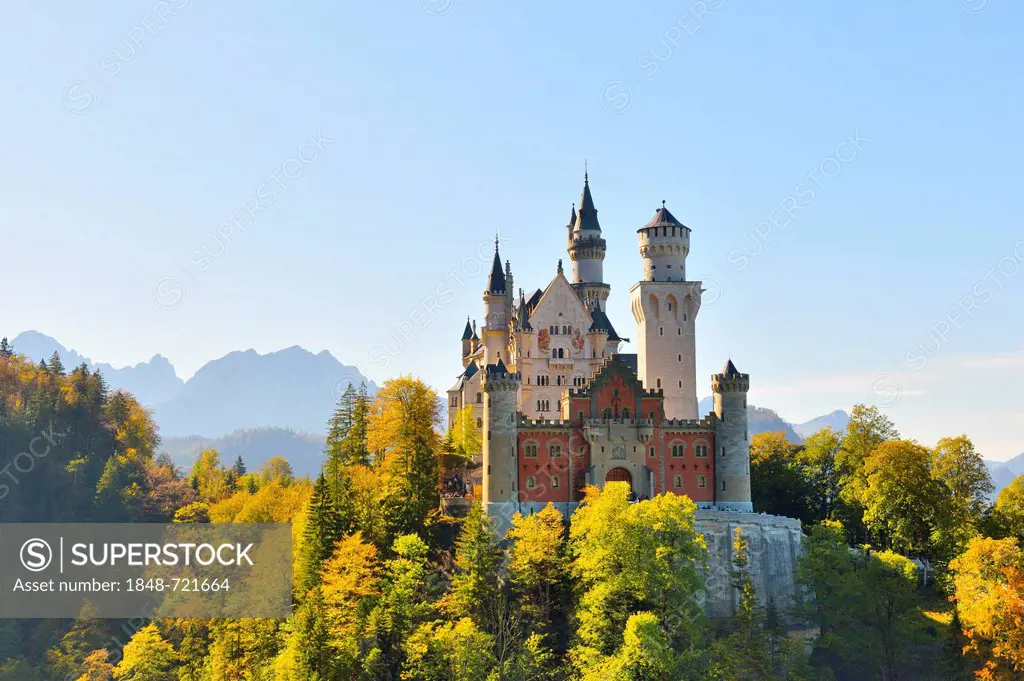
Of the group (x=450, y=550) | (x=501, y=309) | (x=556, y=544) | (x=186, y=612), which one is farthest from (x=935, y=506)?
(x=186, y=612)

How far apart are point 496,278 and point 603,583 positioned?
49154 millimetres

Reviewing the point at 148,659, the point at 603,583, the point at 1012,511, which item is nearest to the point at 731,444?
the point at 603,583

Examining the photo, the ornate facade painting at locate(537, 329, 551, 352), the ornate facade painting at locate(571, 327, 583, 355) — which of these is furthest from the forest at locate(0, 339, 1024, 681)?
the ornate facade painting at locate(571, 327, 583, 355)

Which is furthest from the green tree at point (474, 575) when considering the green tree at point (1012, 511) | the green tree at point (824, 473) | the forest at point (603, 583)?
the green tree at point (1012, 511)

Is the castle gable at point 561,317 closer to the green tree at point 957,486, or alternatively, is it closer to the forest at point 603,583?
the forest at point 603,583

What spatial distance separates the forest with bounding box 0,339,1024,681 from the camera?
64.8 metres

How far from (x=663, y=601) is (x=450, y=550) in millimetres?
17372

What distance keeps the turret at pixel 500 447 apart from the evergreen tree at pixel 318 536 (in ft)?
36.2

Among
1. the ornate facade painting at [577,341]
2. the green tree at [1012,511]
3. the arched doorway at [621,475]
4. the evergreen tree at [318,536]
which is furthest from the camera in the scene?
the ornate facade painting at [577,341]

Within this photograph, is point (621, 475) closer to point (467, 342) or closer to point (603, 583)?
point (603, 583)

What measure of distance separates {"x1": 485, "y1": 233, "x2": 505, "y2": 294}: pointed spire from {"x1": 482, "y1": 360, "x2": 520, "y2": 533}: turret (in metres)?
31.3

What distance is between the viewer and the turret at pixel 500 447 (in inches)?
3039

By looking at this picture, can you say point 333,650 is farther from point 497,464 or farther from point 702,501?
point 702,501

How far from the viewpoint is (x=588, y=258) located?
107562 mm
